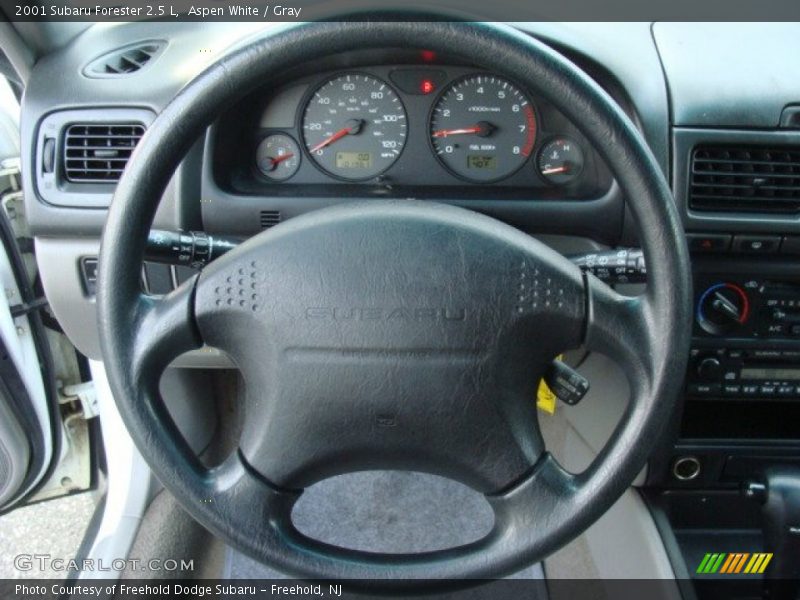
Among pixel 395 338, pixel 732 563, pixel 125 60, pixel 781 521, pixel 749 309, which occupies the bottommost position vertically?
pixel 732 563

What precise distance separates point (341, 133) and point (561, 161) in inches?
14.3

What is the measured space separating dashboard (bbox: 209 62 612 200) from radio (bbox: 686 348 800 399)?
34cm

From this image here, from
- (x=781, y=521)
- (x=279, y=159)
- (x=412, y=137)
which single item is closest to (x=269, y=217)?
(x=279, y=159)

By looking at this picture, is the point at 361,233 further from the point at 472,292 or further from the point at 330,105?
the point at 330,105

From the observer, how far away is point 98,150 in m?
1.30

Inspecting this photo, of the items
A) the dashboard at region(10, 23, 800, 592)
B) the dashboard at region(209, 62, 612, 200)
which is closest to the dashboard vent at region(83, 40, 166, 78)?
the dashboard at region(10, 23, 800, 592)

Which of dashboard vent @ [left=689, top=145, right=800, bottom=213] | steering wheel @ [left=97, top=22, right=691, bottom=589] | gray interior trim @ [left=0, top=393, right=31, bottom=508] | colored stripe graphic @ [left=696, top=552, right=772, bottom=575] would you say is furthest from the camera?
gray interior trim @ [left=0, top=393, right=31, bottom=508]

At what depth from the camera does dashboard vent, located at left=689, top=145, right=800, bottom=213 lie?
124 centimetres

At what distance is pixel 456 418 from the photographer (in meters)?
0.93

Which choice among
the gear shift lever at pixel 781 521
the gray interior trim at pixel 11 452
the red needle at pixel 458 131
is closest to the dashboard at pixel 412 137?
the red needle at pixel 458 131

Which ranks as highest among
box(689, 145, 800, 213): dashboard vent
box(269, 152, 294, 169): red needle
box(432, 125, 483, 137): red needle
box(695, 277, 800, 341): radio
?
box(432, 125, 483, 137): red needle

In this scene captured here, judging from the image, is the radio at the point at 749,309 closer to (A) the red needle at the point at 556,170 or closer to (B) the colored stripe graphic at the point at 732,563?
(A) the red needle at the point at 556,170

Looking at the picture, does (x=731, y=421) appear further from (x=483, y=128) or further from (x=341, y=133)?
(x=341, y=133)

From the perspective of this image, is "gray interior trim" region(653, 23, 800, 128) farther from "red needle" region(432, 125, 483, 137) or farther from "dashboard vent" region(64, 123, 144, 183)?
"dashboard vent" region(64, 123, 144, 183)
